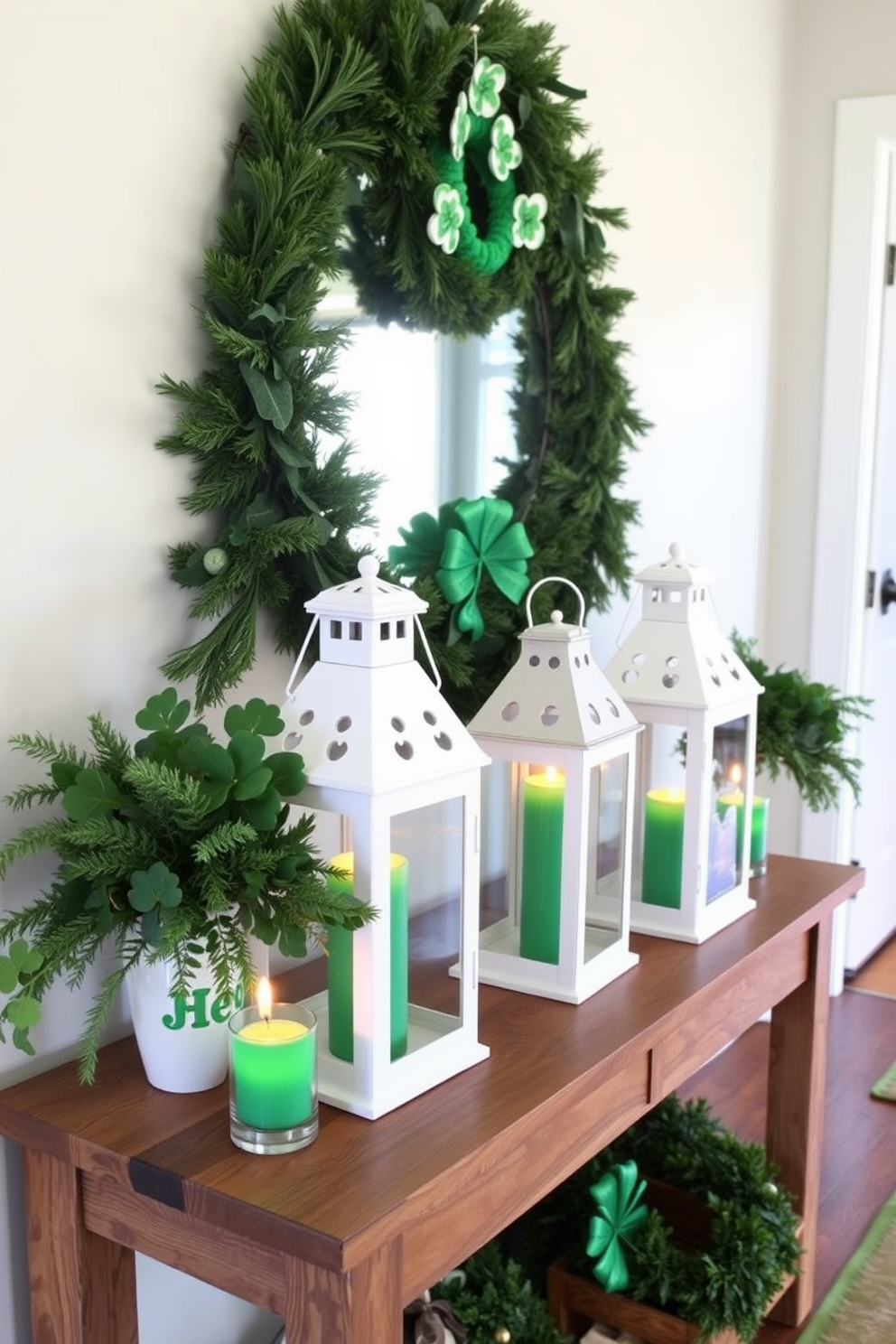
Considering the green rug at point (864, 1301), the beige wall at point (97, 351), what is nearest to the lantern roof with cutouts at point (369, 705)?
the beige wall at point (97, 351)

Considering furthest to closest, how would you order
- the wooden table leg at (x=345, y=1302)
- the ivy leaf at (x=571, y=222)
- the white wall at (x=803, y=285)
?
the white wall at (x=803, y=285)
the ivy leaf at (x=571, y=222)
the wooden table leg at (x=345, y=1302)

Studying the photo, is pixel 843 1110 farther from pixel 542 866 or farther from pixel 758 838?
pixel 542 866

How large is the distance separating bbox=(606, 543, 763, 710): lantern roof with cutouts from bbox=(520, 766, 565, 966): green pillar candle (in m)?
0.27

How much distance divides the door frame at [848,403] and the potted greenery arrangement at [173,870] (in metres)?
2.07

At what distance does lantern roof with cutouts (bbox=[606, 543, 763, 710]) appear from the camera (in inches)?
65.8

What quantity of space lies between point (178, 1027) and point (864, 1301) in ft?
4.52

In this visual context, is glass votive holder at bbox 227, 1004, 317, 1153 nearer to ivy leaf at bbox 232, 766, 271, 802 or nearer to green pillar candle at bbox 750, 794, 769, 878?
ivy leaf at bbox 232, 766, 271, 802

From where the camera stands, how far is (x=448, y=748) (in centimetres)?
122

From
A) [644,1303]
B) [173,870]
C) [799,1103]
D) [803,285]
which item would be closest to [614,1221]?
[644,1303]

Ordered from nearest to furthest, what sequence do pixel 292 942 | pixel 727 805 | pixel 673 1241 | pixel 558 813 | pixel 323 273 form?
pixel 292 942, pixel 323 273, pixel 558 813, pixel 727 805, pixel 673 1241

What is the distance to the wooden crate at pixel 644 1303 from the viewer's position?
1.72m

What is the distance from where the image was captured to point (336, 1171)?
1062 millimetres

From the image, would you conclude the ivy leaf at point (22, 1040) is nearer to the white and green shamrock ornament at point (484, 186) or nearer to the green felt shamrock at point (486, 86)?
the white and green shamrock ornament at point (484, 186)

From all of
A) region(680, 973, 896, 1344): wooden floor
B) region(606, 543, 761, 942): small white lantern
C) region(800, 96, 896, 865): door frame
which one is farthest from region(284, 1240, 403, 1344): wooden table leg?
region(800, 96, 896, 865): door frame
